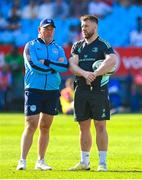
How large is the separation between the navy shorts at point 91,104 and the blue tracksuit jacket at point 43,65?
1.39 ft

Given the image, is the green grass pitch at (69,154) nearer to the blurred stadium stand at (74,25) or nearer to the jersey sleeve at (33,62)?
the jersey sleeve at (33,62)

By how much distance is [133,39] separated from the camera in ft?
120

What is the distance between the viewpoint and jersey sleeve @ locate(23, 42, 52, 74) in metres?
11.8

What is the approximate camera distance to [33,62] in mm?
11797

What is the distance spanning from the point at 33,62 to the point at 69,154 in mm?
3506

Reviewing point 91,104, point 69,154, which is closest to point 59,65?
point 91,104

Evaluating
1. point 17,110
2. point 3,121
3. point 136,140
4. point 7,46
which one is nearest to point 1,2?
point 7,46

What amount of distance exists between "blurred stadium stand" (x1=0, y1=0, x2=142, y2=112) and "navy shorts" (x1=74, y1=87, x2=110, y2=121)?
23115 mm

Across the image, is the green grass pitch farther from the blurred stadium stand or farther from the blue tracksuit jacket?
the blurred stadium stand

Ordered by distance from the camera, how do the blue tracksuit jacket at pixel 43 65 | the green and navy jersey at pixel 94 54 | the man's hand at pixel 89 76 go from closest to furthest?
the man's hand at pixel 89 76
the blue tracksuit jacket at pixel 43 65
the green and navy jersey at pixel 94 54

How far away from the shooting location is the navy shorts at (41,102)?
11.9 metres

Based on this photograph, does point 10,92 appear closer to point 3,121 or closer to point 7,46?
point 7,46

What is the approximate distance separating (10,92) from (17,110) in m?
1.24

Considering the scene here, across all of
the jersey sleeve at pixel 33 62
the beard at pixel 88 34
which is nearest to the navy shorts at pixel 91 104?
the jersey sleeve at pixel 33 62
